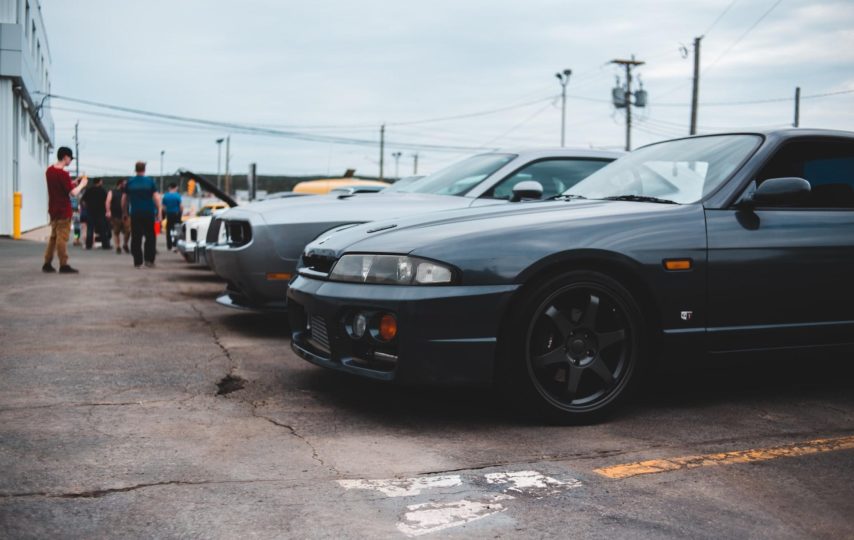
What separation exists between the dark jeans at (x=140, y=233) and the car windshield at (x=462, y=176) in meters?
7.51

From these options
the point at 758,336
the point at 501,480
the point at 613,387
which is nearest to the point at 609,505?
the point at 501,480

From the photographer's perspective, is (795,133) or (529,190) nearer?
(795,133)

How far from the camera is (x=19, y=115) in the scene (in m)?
27.8

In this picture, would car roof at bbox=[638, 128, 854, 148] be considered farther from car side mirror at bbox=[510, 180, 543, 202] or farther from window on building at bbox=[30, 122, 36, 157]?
window on building at bbox=[30, 122, 36, 157]

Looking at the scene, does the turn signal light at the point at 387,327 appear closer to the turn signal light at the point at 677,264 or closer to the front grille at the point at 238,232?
the turn signal light at the point at 677,264

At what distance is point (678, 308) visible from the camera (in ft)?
13.4

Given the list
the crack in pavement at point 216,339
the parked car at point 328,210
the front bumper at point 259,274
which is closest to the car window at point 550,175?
the parked car at point 328,210

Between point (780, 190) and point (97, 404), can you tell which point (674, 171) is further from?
point (97, 404)

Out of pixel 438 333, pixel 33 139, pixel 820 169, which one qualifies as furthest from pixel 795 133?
pixel 33 139

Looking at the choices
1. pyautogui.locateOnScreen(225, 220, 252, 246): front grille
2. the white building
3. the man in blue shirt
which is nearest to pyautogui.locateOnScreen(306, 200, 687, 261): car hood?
pyautogui.locateOnScreen(225, 220, 252, 246): front grille

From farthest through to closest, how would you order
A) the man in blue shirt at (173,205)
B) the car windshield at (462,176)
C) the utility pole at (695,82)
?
1. the utility pole at (695,82)
2. the man in blue shirt at (173,205)
3. the car windshield at (462,176)

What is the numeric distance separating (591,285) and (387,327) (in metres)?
0.97

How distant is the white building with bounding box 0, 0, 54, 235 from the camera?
24.3m

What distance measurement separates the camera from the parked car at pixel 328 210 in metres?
6.12
